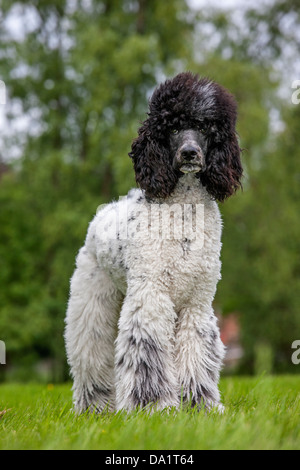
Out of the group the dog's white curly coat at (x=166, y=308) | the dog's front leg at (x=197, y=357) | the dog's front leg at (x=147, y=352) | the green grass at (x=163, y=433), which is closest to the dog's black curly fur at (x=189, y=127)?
the dog's white curly coat at (x=166, y=308)

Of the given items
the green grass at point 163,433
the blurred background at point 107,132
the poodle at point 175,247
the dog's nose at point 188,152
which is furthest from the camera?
the blurred background at point 107,132

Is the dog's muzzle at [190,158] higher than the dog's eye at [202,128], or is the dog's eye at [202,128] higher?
the dog's eye at [202,128]

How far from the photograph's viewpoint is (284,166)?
491 inches

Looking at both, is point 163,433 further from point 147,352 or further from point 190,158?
point 190,158

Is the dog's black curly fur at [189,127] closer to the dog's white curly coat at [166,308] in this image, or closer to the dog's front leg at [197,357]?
the dog's white curly coat at [166,308]

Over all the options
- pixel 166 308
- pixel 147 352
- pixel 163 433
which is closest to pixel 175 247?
pixel 166 308

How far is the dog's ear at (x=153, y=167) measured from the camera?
328 centimetres

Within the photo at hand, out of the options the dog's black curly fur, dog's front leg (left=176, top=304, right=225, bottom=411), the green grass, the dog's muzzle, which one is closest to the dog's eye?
the dog's black curly fur

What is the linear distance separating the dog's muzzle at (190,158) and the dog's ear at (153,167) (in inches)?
4.9

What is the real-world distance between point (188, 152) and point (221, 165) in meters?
0.30

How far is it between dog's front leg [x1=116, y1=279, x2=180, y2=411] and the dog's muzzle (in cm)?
68

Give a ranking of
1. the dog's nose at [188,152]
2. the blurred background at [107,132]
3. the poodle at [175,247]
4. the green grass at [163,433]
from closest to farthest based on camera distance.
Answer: the green grass at [163,433] → the dog's nose at [188,152] → the poodle at [175,247] → the blurred background at [107,132]

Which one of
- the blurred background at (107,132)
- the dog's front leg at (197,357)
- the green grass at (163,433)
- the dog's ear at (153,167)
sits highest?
the blurred background at (107,132)

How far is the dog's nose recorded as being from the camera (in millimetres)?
3119
